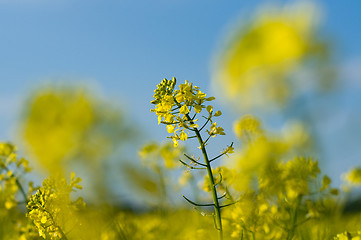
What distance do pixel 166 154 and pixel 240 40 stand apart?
8.83 ft

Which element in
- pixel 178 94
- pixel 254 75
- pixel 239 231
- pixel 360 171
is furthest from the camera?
pixel 360 171

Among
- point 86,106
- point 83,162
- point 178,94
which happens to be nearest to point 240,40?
point 178,94

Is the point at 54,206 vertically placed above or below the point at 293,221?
above

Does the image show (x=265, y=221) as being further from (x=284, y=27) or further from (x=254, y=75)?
(x=284, y=27)

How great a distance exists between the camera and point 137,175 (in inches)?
79.9

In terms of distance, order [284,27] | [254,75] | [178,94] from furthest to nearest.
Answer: [284,27] → [254,75] → [178,94]

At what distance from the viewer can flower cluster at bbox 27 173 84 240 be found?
2391 millimetres

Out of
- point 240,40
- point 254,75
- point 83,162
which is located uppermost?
point 240,40

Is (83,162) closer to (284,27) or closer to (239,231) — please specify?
(239,231)

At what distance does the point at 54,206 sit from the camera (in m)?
2.46

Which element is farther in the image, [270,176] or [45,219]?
[270,176]

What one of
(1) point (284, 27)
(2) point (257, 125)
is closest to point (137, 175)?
(1) point (284, 27)

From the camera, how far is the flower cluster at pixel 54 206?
94.1 inches

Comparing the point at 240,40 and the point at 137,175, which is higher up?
the point at 240,40
